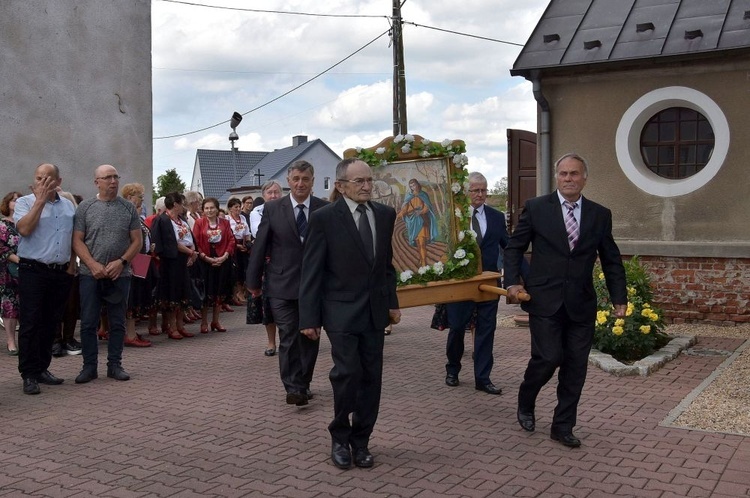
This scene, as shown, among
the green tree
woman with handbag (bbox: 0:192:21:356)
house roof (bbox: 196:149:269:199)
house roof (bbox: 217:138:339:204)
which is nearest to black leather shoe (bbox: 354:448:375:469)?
woman with handbag (bbox: 0:192:21:356)

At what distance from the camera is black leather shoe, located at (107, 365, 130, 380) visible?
8469mm

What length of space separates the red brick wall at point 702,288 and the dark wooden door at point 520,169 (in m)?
3.27

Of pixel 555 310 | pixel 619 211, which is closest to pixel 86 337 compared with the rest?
pixel 555 310

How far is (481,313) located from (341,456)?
259cm

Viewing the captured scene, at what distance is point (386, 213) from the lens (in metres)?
5.64

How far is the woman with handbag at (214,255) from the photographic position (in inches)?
475

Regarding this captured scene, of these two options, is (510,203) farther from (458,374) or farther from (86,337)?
(86,337)

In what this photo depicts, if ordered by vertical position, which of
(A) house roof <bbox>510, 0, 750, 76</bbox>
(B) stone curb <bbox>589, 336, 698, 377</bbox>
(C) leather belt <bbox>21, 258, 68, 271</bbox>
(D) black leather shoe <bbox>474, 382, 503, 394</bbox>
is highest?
(A) house roof <bbox>510, 0, 750, 76</bbox>

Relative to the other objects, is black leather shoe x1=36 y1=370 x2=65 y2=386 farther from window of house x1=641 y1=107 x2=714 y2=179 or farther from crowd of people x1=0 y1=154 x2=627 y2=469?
window of house x1=641 y1=107 x2=714 y2=179

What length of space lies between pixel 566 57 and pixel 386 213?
315 inches

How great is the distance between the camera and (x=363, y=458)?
215 inches

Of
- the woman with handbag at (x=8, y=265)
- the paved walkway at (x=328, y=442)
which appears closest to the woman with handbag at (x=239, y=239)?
the woman with handbag at (x=8, y=265)

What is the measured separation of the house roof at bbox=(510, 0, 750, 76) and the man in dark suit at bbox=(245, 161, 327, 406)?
6.61 m

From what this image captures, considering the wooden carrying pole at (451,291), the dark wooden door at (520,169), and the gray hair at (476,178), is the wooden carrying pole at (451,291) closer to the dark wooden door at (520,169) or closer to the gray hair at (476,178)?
the gray hair at (476,178)
